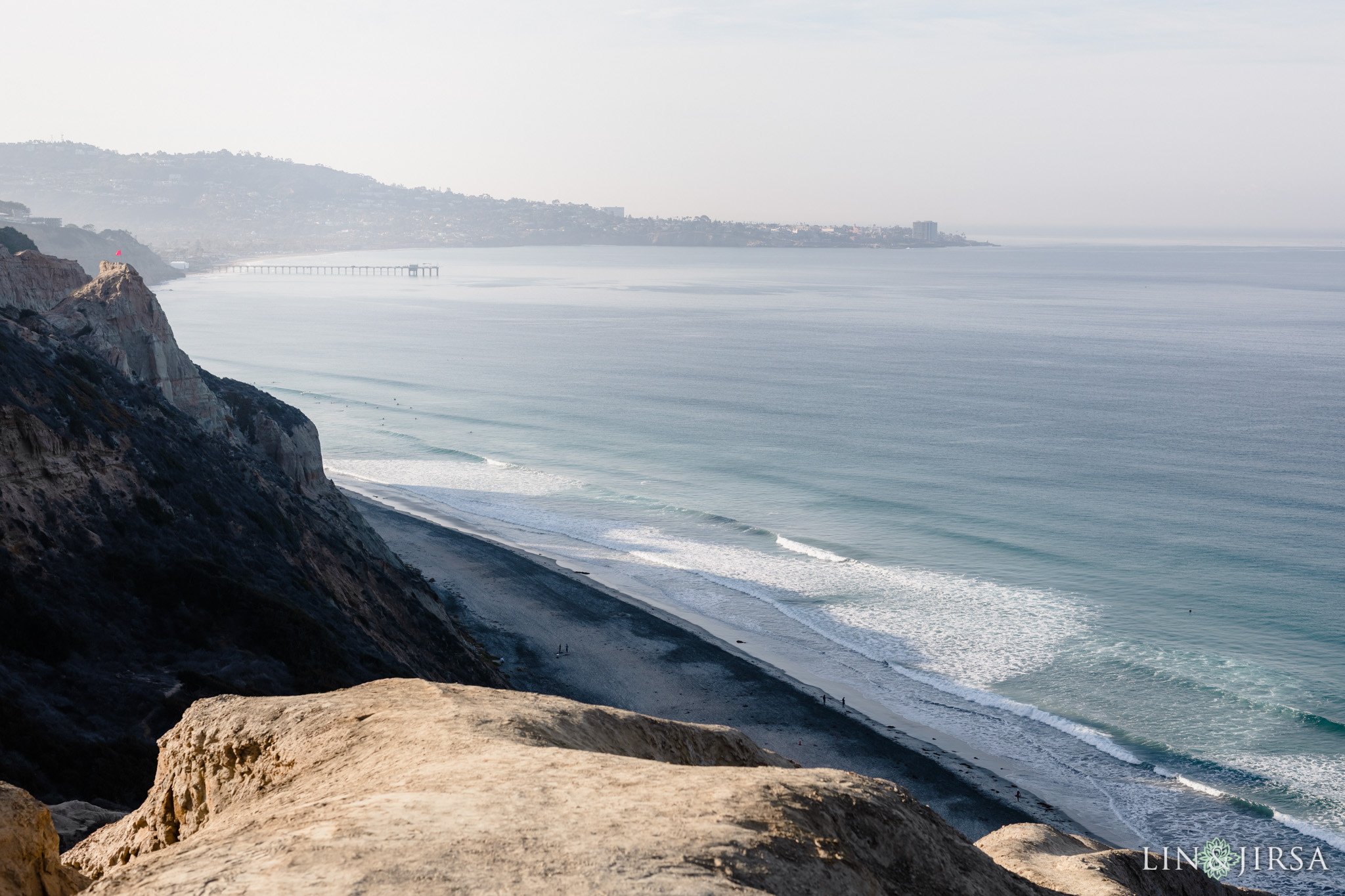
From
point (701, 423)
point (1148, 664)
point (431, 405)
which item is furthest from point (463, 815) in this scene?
point (431, 405)

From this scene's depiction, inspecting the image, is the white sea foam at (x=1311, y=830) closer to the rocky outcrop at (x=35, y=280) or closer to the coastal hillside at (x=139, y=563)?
the coastal hillside at (x=139, y=563)

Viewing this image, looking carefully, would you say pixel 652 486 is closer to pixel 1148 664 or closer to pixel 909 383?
pixel 1148 664

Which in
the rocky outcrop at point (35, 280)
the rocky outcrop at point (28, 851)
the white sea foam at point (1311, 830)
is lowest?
the white sea foam at point (1311, 830)

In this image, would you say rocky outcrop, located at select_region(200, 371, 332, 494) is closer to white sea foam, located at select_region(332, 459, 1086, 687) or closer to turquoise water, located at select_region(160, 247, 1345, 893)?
turquoise water, located at select_region(160, 247, 1345, 893)

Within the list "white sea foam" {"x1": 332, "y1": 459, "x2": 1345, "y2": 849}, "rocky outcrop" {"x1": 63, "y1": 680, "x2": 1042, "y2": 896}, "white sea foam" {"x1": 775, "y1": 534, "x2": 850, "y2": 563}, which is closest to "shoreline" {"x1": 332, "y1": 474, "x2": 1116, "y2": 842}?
"white sea foam" {"x1": 332, "y1": 459, "x2": 1345, "y2": 849}

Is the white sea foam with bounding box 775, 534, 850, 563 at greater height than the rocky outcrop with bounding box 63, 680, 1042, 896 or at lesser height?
lesser

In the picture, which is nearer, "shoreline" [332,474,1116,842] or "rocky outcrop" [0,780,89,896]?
"rocky outcrop" [0,780,89,896]

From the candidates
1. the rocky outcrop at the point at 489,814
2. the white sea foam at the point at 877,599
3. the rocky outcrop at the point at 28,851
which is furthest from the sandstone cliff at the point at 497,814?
the white sea foam at the point at 877,599
